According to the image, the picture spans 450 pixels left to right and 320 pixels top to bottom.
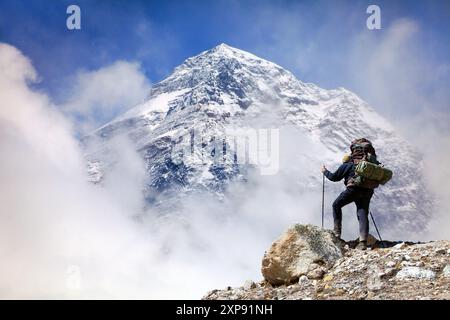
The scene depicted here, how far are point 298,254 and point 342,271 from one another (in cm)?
141

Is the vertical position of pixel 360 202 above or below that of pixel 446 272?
above

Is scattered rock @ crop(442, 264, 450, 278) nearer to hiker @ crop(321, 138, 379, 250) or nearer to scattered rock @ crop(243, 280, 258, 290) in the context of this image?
hiker @ crop(321, 138, 379, 250)

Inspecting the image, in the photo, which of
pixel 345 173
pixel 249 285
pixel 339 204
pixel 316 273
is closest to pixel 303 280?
pixel 316 273

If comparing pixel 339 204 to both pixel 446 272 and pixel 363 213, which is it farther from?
pixel 446 272

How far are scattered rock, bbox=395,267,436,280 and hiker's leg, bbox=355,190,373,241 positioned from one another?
284cm

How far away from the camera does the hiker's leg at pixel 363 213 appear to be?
47.2 feet

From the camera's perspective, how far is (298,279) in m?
13.0

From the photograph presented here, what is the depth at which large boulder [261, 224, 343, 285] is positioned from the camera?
1309 centimetres

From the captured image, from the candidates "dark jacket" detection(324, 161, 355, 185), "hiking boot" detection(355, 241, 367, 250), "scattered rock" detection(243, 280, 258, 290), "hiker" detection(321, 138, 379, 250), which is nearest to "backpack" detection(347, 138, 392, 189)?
"hiker" detection(321, 138, 379, 250)

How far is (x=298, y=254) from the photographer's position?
Result: 1331cm
